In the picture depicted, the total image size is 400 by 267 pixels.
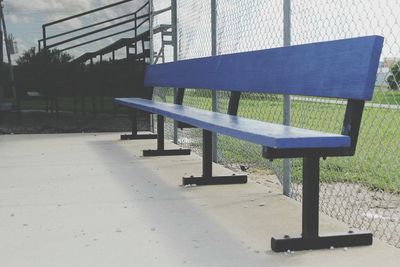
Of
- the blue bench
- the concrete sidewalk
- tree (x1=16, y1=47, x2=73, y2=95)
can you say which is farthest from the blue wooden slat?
tree (x1=16, y1=47, x2=73, y2=95)

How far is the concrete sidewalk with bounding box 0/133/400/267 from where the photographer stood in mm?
2711

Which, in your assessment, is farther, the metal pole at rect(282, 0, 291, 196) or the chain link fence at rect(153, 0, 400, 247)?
the metal pole at rect(282, 0, 291, 196)

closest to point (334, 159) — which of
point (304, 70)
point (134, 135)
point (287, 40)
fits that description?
point (287, 40)

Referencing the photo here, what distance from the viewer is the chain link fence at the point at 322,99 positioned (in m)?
2.84

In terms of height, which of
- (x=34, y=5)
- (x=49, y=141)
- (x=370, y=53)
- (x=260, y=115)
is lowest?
(x=49, y=141)

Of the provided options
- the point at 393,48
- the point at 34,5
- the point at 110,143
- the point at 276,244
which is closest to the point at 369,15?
the point at 393,48

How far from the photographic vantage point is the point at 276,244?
109 inches

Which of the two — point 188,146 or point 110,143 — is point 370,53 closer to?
point 188,146

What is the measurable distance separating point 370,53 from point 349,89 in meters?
0.20

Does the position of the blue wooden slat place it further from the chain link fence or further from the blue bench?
the chain link fence

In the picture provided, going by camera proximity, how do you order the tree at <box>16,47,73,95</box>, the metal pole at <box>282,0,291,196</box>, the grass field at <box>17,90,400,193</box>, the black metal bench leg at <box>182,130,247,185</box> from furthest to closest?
the tree at <box>16,47,73,95</box>
the black metal bench leg at <box>182,130,247,185</box>
the grass field at <box>17,90,400,193</box>
the metal pole at <box>282,0,291,196</box>

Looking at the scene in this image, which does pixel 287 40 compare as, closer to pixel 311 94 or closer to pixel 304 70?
pixel 304 70

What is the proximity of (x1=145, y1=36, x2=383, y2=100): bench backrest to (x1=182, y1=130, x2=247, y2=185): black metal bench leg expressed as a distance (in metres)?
0.42

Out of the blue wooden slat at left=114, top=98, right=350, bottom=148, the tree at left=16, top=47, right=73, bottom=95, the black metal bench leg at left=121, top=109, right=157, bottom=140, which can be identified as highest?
the tree at left=16, top=47, right=73, bottom=95
